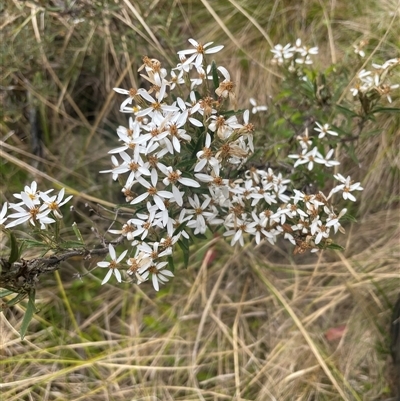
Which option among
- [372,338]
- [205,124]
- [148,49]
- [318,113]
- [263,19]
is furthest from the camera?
[263,19]

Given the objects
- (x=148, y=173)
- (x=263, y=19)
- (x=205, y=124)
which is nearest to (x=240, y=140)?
(x=205, y=124)

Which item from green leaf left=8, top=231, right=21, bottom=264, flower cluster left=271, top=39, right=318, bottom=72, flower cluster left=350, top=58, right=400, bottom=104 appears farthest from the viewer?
flower cluster left=271, top=39, right=318, bottom=72

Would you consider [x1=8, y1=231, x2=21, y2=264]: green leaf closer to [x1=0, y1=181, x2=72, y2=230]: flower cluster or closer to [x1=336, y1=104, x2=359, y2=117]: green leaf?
[x1=0, y1=181, x2=72, y2=230]: flower cluster

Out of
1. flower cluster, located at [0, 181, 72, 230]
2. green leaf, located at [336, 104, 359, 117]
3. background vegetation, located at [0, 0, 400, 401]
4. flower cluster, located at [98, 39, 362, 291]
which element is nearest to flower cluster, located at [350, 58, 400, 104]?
green leaf, located at [336, 104, 359, 117]

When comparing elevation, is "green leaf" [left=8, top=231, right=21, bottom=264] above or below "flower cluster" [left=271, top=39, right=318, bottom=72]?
below

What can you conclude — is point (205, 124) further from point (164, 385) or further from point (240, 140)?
point (164, 385)

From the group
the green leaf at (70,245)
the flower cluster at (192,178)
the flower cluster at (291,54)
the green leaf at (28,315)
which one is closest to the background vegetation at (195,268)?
the flower cluster at (291,54)

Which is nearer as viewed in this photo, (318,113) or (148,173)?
(148,173)

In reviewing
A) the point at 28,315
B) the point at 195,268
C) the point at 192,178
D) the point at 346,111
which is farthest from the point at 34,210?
the point at 195,268
